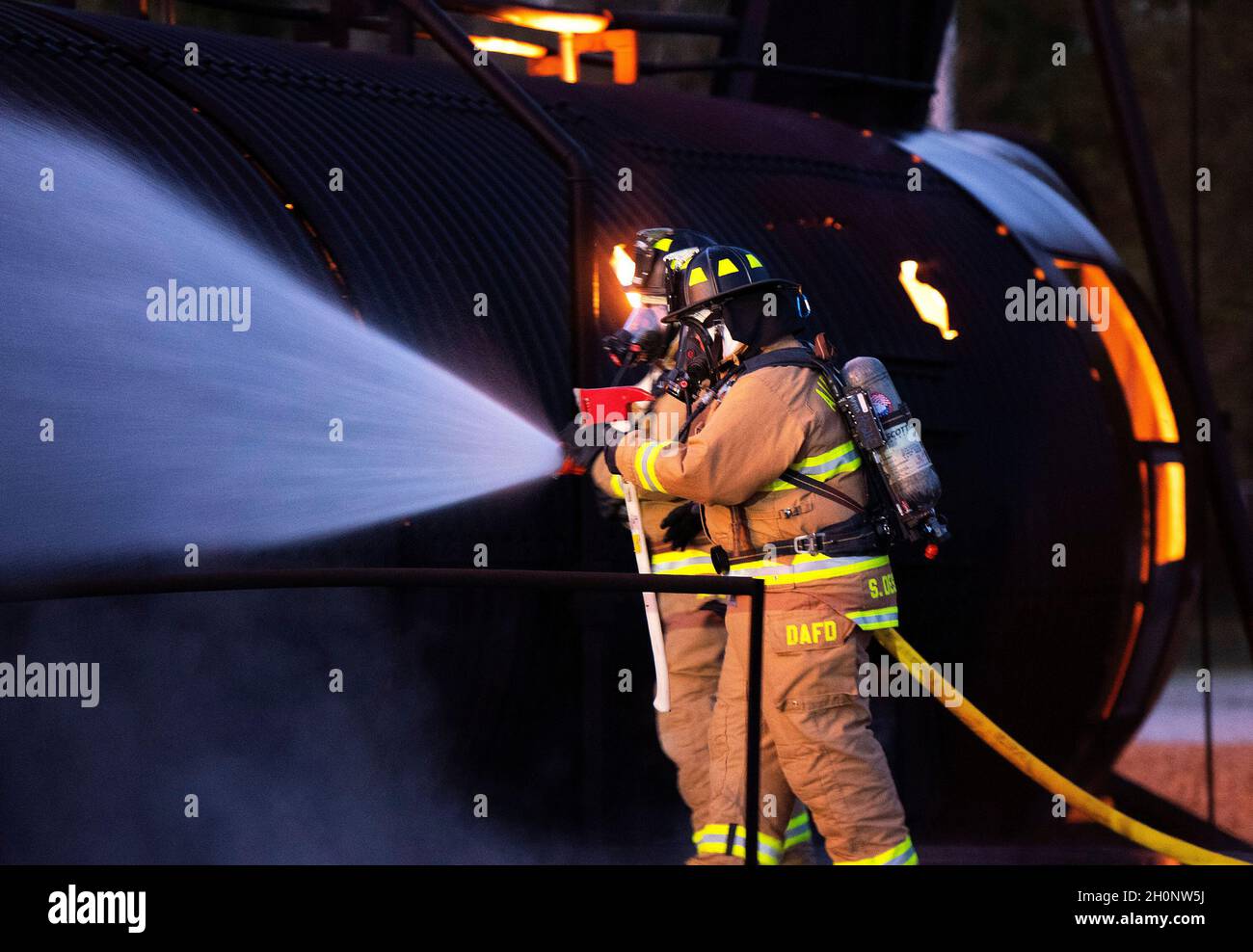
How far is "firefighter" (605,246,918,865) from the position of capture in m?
5.55

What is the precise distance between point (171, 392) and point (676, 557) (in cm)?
180

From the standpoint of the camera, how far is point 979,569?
26.4 feet

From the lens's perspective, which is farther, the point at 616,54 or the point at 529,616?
the point at 616,54

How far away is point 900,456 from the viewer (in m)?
5.60

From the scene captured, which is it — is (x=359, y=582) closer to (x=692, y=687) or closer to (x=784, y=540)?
(x=784, y=540)

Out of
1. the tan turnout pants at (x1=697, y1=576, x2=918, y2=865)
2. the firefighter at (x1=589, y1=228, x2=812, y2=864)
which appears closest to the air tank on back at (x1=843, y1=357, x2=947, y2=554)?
the tan turnout pants at (x1=697, y1=576, x2=918, y2=865)

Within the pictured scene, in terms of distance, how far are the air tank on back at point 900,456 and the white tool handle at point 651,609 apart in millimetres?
845

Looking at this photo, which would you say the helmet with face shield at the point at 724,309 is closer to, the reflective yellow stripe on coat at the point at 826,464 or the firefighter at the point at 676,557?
the firefighter at the point at 676,557

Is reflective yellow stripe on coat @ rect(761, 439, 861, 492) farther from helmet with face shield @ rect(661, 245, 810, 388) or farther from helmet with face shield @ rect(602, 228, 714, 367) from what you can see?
helmet with face shield @ rect(602, 228, 714, 367)

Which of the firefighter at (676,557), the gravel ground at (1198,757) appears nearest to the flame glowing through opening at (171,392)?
the firefighter at (676,557)

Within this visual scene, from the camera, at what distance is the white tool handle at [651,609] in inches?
236
